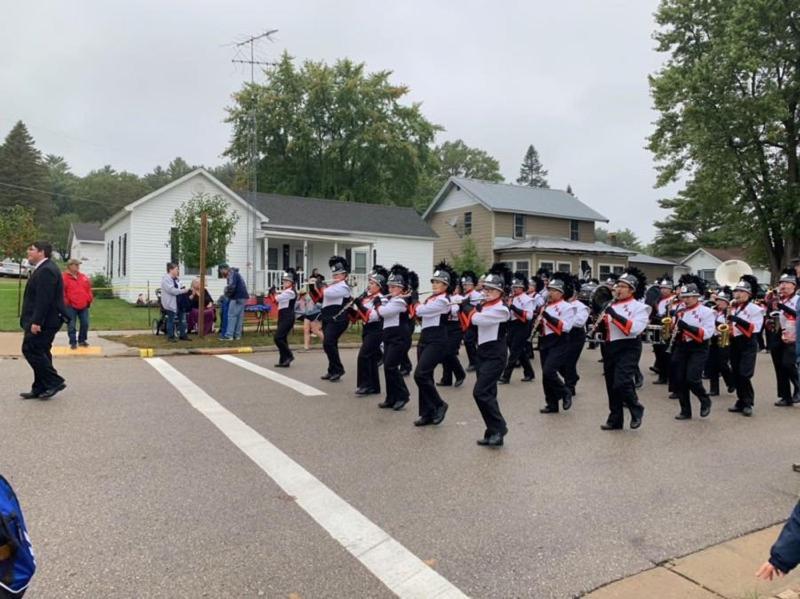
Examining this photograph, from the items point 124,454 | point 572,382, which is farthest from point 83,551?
point 572,382

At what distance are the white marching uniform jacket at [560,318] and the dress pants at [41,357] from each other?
6780mm

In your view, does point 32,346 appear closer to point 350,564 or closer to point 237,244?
point 350,564

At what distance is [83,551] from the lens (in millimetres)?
4016

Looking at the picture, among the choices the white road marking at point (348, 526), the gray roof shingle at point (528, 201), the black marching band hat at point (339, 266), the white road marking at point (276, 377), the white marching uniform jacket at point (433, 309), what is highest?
the gray roof shingle at point (528, 201)

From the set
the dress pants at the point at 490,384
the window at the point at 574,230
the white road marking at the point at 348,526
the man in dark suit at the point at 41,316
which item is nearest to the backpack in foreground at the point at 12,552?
the white road marking at the point at 348,526

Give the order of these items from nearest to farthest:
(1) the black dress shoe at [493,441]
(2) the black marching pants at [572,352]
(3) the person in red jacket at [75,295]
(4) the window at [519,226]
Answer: (1) the black dress shoe at [493,441] → (2) the black marching pants at [572,352] → (3) the person in red jacket at [75,295] → (4) the window at [519,226]

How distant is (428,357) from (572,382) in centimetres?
331

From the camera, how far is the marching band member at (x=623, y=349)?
788cm

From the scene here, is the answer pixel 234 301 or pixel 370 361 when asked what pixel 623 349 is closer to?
pixel 370 361

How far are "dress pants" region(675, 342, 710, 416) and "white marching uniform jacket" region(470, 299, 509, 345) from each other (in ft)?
10.4

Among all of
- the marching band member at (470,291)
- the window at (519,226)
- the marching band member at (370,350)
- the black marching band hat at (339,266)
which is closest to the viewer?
the marching band member at (370,350)

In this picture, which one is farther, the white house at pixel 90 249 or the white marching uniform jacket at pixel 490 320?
the white house at pixel 90 249

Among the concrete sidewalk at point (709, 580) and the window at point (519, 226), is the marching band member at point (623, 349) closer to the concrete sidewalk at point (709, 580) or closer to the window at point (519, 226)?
the concrete sidewalk at point (709, 580)

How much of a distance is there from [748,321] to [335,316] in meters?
6.48
